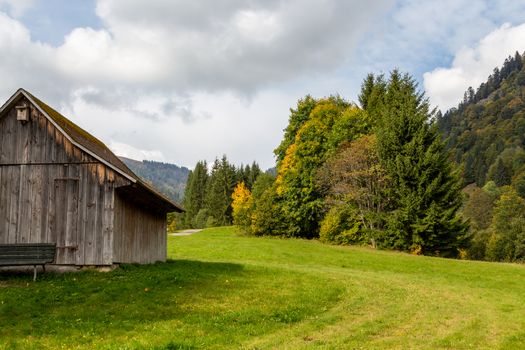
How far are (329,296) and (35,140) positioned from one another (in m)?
14.5

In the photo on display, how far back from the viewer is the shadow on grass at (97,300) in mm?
11578

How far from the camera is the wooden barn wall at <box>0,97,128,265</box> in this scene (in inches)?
792

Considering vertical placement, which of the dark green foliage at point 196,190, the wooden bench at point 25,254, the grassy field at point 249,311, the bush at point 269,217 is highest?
the dark green foliage at point 196,190

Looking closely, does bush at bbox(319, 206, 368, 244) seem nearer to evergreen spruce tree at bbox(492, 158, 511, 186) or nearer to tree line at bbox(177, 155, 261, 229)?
tree line at bbox(177, 155, 261, 229)

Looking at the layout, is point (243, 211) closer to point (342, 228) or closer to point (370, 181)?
point (342, 228)

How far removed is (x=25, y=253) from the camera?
1852 cm

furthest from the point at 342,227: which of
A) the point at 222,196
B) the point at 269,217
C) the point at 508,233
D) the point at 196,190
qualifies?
the point at 196,190

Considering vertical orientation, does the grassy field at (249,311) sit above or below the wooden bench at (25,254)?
below

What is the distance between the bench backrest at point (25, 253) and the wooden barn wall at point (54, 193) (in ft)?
4.92

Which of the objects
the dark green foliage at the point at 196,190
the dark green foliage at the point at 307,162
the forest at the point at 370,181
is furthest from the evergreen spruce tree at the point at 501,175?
the dark green foliage at the point at 307,162

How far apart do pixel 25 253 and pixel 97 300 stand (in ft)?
18.5

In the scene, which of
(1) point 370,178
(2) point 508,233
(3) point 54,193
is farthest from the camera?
(2) point 508,233

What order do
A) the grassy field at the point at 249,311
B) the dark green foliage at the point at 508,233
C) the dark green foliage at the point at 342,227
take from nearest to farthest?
the grassy field at the point at 249,311 → the dark green foliage at the point at 342,227 → the dark green foliage at the point at 508,233

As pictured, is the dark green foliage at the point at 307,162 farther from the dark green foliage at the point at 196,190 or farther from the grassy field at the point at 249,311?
the dark green foliage at the point at 196,190
